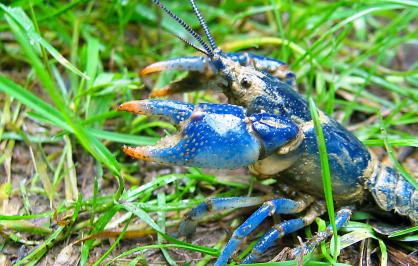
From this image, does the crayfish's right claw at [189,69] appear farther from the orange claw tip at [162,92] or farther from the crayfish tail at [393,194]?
the crayfish tail at [393,194]

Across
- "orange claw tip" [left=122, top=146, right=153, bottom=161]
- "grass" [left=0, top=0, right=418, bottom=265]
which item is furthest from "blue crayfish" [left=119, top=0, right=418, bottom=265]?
"grass" [left=0, top=0, right=418, bottom=265]

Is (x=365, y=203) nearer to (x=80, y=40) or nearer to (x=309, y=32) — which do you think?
(x=309, y=32)

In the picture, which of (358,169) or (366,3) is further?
(366,3)

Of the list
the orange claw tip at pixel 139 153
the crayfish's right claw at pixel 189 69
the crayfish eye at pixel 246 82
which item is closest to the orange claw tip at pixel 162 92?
the crayfish's right claw at pixel 189 69

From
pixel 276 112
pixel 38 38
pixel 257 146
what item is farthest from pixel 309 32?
pixel 38 38

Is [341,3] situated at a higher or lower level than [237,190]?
higher

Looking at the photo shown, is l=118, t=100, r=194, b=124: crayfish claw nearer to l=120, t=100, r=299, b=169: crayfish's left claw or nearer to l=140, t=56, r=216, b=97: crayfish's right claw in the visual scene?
l=120, t=100, r=299, b=169: crayfish's left claw
